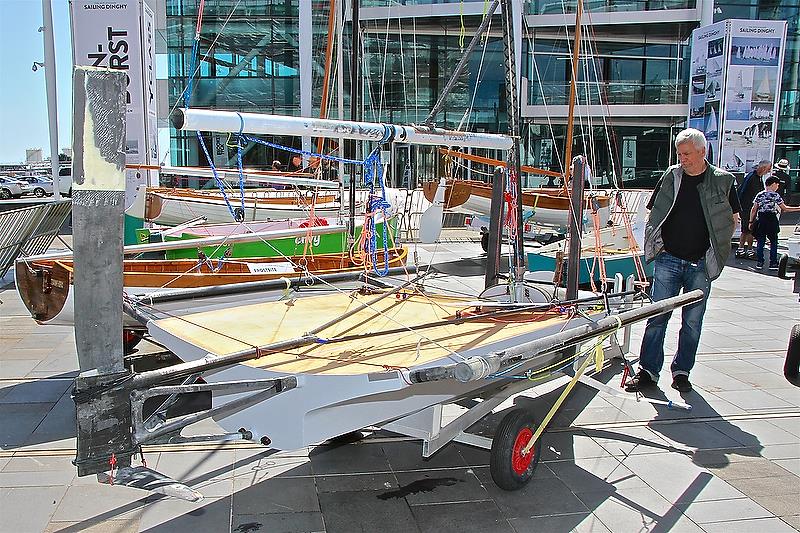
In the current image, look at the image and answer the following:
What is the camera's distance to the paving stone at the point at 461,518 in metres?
3.83

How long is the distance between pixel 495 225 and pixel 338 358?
104 inches

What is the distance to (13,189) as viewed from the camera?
33.9 meters

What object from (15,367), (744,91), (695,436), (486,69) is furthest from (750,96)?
(15,367)

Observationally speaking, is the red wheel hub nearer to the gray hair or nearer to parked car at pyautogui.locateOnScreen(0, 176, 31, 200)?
the gray hair

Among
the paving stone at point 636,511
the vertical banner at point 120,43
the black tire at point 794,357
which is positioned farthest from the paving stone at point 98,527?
the vertical banner at point 120,43

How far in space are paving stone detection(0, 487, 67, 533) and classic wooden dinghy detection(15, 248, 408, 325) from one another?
2053 millimetres

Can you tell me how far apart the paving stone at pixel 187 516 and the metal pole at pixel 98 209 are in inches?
49.5

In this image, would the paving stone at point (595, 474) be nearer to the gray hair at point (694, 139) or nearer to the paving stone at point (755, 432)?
the paving stone at point (755, 432)

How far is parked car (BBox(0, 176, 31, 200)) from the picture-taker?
32.9m

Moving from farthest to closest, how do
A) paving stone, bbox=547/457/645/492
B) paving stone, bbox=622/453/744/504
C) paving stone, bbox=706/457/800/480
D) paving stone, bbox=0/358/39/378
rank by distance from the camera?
paving stone, bbox=0/358/39/378
paving stone, bbox=706/457/800/480
paving stone, bbox=547/457/645/492
paving stone, bbox=622/453/744/504

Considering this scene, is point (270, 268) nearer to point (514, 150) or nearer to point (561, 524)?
point (514, 150)

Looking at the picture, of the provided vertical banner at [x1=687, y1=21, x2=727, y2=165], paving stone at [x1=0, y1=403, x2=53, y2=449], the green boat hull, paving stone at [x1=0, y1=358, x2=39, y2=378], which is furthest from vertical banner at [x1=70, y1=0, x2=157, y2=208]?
vertical banner at [x1=687, y1=21, x2=727, y2=165]

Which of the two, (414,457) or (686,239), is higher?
(686,239)

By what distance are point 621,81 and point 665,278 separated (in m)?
27.0
